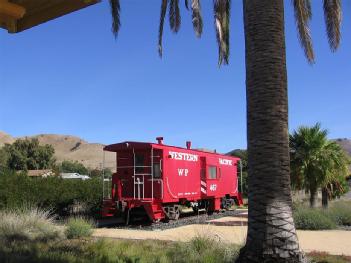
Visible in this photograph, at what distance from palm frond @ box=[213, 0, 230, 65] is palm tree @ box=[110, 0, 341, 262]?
5407 millimetres

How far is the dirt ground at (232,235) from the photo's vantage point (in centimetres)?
1309

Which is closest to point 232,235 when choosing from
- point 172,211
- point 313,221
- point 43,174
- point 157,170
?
point 313,221

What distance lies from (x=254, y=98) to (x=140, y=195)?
12.4 meters

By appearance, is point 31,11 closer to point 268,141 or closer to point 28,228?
point 268,141

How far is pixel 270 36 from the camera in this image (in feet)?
28.4

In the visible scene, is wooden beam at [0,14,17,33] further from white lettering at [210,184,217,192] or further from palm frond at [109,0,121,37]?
white lettering at [210,184,217,192]

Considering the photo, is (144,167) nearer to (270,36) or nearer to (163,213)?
(163,213)

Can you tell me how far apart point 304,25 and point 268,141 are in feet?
23.7

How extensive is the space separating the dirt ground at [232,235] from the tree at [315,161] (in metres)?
4.84

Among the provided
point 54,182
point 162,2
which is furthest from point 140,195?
point 162,2

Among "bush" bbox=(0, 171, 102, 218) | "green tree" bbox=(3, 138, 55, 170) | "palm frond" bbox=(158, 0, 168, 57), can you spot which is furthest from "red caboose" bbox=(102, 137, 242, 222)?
"green tree" bbox=(3, 138, 55, 170)

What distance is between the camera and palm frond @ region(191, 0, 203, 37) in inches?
596

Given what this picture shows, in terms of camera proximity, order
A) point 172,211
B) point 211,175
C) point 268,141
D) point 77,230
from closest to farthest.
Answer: point 268,141 → point 77,230 → point 172,211 → point 211,175

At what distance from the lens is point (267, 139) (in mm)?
8242
